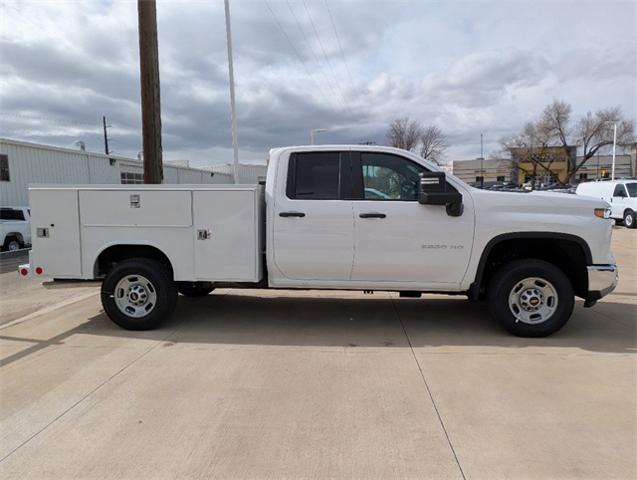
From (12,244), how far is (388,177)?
46.0ft

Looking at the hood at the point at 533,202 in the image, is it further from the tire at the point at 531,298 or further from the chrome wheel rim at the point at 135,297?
the chrome wheel rim at the point at 135,297

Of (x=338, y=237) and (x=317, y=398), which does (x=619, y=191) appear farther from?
(x=317, y=398)

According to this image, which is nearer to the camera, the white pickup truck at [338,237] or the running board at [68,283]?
the white pickup truck at [338,237]

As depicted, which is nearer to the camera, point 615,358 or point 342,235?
point 615,358

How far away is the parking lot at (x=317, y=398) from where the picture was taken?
2832 mm

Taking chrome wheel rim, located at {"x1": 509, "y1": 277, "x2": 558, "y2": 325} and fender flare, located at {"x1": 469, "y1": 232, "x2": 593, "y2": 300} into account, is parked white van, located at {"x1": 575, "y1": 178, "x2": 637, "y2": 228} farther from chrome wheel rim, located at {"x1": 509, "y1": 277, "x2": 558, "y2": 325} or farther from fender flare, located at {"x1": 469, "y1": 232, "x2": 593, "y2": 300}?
chrome wheel rim, located at {"x1": 509, "y1": 277, "x2": 558, "y2": 325}

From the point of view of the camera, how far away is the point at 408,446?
9.78ft

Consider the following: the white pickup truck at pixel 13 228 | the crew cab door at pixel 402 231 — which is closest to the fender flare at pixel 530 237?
the crew cab door at pixel 402 231

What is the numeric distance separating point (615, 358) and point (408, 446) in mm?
2780

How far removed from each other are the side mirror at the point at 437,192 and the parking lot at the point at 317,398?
1503mm

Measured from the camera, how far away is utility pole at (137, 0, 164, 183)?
8.31 metres

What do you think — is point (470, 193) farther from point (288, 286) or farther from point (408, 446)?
point (408, 446)

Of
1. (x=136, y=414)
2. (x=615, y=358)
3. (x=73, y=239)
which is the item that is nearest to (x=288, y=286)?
(x=136, y=414)

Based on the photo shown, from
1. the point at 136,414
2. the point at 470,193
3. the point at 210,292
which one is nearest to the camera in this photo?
the point at 136,414
